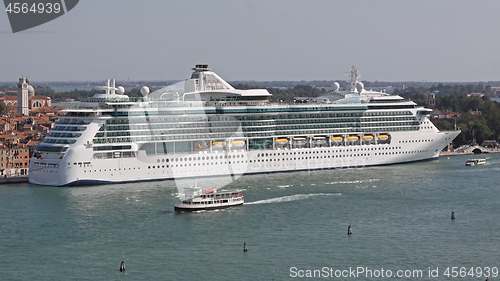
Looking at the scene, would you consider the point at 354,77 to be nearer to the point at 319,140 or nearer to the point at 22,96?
the point at 319,140

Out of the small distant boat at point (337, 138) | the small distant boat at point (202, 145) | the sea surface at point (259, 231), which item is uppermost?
the small distant boat at point (337, 138)

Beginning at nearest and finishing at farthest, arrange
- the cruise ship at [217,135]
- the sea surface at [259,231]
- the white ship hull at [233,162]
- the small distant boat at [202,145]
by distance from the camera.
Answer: the sea surface at [259,231]
the white ship hull at [233,162]
the cruise ship at [217,135]
the small distant boat at [202,145]

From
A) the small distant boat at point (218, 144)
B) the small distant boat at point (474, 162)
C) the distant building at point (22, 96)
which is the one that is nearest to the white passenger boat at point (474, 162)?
the small distant boat at point (474, 162)

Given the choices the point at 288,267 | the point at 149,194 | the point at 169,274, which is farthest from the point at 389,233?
the point at 149,194

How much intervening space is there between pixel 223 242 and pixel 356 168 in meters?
21.3

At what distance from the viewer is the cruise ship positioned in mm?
41375

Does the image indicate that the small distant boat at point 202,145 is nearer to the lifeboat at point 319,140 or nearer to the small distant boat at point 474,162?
the lifeboat at point 319,140

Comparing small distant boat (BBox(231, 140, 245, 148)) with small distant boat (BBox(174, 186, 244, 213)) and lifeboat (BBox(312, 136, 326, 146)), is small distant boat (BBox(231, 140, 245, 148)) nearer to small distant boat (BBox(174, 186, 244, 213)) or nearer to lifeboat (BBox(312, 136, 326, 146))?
lifeboat (BBox(312, 136, 326, 146))
